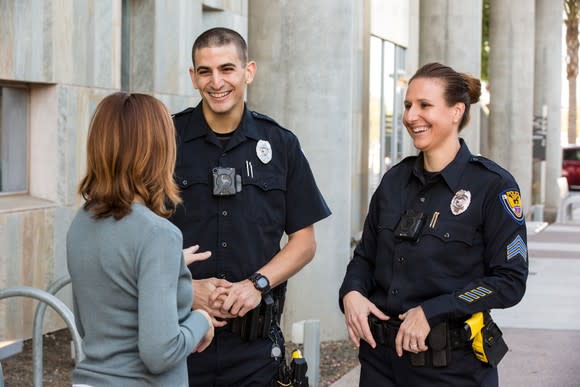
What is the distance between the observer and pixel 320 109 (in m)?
9.80

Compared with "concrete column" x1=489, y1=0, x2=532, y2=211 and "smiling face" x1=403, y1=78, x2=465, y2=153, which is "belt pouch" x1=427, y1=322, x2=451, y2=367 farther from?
"concrete column" x1=489, y1=0, x2=532, y2=211

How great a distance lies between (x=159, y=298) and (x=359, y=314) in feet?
3.74

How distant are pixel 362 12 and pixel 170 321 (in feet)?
44.7

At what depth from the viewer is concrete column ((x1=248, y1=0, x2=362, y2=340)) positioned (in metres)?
9.81

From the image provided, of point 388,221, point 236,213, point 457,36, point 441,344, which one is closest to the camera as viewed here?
point 441,344

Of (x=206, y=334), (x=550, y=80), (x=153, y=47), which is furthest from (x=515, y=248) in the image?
(x=550, y=80)

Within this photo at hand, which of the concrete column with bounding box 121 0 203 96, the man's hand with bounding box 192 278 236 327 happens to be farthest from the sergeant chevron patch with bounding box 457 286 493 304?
the concrete column with bounding box 121 0 203 96

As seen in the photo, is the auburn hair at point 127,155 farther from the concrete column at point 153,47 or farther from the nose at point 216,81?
the concrete column at point 153,47

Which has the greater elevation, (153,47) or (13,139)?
(153,47)

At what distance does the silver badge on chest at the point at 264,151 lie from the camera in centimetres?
438

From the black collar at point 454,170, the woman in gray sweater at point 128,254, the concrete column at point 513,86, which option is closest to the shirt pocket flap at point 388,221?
the black collar at point 454,170

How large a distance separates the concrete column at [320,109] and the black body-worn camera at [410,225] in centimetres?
571

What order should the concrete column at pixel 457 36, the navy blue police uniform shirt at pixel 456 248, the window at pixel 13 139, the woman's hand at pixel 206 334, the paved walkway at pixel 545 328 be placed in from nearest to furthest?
the woman's hand at pixel 206 334 → the navy blue police uniform shirt at pixel 456 248 → the window at pixel 13 139 → the paved walkway at pixel 545 328 → the concrete column at pixel 457 36

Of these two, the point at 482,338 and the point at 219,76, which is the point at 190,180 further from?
the point at 482,338
